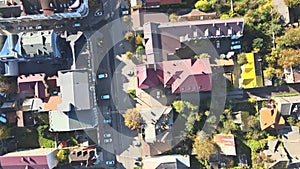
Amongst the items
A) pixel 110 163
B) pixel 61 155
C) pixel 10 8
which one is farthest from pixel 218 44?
pixel 10 8

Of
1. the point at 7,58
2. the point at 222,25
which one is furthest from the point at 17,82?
the point at 222,25

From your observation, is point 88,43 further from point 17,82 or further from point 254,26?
point 254,26

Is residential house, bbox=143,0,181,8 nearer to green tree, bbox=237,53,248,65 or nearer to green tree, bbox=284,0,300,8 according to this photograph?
green tree, bbox=237,53,248,65

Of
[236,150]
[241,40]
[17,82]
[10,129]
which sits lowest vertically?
[236,150]

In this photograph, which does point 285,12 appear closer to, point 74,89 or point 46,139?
point 74,89

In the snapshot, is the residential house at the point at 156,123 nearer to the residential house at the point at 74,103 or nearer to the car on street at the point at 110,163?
the car on street at the point at 110,163

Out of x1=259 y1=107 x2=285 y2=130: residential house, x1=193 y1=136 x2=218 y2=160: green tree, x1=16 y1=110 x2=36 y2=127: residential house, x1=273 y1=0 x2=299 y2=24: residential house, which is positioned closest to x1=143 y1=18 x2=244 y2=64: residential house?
x1=273 y1=0 x2=299 y2=24: residential house
